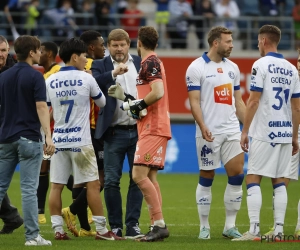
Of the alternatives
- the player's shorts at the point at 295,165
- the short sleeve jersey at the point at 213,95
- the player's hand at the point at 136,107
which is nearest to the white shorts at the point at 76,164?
the player's hand at the point at 136,107

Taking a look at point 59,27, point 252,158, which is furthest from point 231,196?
point 59,27

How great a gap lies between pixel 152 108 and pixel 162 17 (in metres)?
15.9

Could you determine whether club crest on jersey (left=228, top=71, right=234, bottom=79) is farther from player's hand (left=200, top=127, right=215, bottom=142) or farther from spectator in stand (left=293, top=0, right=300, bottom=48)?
spectator in stand (left=293, top=0, right=300, bottom=48)

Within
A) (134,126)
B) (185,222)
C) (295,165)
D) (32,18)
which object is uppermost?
(32,18)

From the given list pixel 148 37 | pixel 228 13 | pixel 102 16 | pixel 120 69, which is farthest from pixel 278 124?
pixel 228 13

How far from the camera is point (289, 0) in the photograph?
1057 inches

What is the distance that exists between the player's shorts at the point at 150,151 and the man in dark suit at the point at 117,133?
0.56 metres

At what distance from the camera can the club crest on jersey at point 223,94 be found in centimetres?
970

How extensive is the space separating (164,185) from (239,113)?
8284 millimetres

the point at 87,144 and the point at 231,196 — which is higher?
the point at 87,144

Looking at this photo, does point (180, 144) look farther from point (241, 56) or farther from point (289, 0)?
point (289, 0)

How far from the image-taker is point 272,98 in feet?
30.8

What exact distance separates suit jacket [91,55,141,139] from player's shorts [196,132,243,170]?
117 centimetres

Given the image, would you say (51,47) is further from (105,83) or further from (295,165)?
(295,165)
